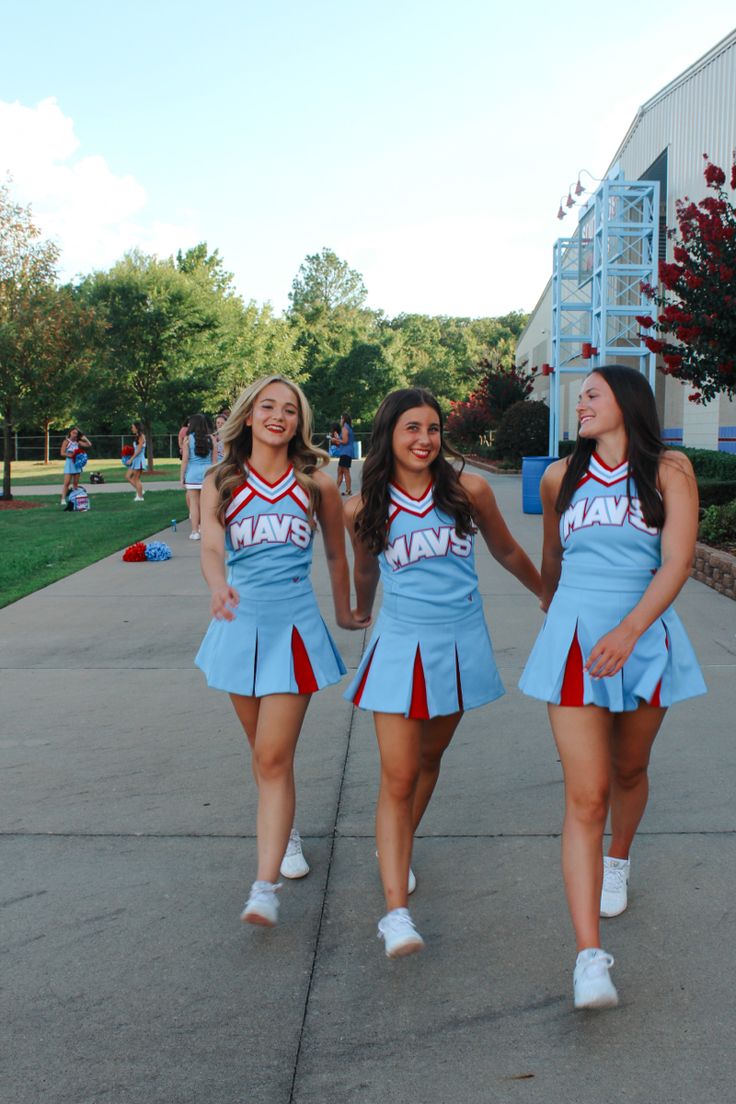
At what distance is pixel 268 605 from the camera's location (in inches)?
130

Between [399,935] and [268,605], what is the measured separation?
110 centimetres

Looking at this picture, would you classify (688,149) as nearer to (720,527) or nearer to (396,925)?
(720,527)

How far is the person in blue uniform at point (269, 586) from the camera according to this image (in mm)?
3211

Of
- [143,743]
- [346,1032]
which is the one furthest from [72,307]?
[346,1032]

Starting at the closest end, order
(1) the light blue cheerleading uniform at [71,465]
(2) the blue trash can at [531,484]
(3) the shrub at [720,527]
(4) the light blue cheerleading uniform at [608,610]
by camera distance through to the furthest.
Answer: (4) the light blue cheerleading uniform at [608,610] < (3) the shrub at [720,527] < (2) the blue trash can at [531,484] < (1) the light blue cheerleading uniform at [71,465]

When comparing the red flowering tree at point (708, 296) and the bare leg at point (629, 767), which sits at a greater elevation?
the red flowering tree at point (708, 296)

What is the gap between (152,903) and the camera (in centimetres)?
335

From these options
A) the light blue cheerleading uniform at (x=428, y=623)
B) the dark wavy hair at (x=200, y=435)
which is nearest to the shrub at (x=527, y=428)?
the dark wavy hair at (x=200, y=435)

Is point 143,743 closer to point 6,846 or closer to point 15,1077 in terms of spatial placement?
point 6,846

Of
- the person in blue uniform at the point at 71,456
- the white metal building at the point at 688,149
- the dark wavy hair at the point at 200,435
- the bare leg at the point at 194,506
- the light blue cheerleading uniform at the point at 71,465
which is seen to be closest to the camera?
the dark wavy hair at the point at 200,435

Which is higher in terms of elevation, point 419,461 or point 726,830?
point 419,461

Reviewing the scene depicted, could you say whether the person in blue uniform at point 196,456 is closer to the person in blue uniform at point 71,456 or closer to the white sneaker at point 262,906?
the person in blue uniform at point 71,456

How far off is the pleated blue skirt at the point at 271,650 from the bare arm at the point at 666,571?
0.93 meters

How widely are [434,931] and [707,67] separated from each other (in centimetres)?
2194
